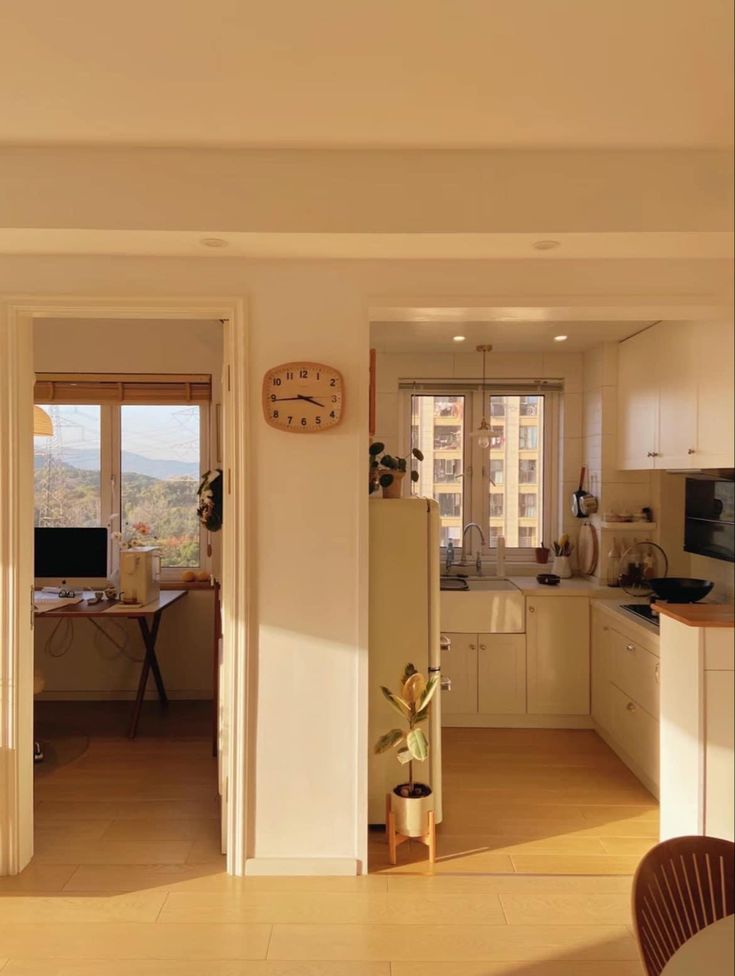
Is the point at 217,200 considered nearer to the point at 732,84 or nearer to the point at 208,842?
the point at 732,84

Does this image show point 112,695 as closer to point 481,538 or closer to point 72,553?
point 72,553

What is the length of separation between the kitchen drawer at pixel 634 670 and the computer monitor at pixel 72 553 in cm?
285

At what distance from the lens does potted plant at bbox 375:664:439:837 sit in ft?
8.38

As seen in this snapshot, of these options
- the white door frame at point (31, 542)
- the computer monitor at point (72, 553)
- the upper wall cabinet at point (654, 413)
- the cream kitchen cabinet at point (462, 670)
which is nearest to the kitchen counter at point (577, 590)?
the cream kitchen cabinet at point (462, 670)

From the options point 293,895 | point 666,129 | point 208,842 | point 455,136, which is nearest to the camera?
point 666,129

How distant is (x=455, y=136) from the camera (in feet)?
6.57

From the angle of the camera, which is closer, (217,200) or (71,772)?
(217,200)

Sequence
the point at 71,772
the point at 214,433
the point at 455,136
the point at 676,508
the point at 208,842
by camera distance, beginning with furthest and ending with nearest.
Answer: the point at 214,433
the point at 676,508
the point at 71,772
the point at 208,842
the point at 455,136

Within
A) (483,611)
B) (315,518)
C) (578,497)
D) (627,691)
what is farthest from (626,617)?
(315,518)

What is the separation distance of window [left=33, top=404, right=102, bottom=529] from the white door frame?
78.0 inches

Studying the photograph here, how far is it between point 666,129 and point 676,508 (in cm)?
249

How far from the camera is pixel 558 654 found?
3949 millimetres

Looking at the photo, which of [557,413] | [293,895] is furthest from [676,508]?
[293,895]

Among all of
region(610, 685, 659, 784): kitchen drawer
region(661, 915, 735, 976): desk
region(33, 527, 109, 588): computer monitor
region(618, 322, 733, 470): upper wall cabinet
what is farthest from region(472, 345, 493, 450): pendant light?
region(661, 915, 735, 976): desk
